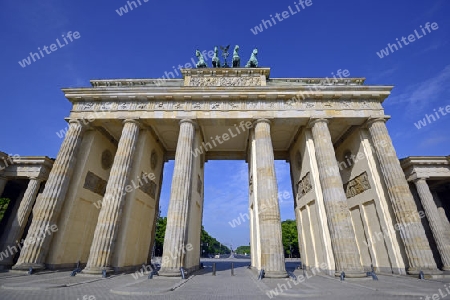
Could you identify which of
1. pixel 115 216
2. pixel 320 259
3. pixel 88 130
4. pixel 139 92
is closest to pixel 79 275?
pixel 115 216

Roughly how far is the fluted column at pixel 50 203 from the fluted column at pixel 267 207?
12958 millimetres

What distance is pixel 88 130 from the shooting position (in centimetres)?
1678

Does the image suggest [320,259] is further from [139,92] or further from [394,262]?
[139,92]

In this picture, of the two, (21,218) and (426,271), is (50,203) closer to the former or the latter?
(21,218)

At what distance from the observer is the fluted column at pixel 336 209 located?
1173 centimetres

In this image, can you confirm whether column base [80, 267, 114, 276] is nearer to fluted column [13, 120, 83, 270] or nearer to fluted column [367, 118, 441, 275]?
fluted column [13, 120, 83, 270]

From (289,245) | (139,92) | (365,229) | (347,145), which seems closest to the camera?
(365,229)

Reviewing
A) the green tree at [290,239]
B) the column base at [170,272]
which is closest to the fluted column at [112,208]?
the column base at [170,272]

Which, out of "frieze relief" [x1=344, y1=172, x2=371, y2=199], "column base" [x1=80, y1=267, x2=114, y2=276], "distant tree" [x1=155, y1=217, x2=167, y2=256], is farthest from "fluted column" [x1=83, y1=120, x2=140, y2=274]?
"distant tree" [x1=155, y1=217, x2=167, y2=256]

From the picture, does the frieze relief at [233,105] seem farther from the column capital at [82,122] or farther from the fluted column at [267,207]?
the fluted column at [267,207]

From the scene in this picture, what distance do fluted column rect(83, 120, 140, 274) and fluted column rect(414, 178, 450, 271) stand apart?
21.0 meters

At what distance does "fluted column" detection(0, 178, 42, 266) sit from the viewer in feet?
50.5

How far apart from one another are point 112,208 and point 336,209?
45.2 ft

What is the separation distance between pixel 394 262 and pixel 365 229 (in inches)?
103
